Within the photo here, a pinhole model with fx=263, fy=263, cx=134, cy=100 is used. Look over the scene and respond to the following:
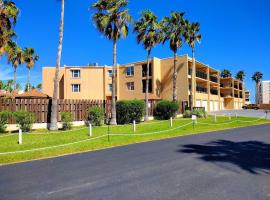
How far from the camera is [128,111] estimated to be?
89.4 feet

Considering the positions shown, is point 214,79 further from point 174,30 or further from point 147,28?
point 147,28

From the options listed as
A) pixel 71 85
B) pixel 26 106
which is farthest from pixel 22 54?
pixel 26 106

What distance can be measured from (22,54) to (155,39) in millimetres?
24577

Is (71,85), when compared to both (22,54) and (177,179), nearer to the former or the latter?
(22,54)

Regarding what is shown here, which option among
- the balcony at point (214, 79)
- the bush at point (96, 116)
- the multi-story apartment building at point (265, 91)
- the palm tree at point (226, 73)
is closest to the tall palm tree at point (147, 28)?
the bush at point (96, 116)

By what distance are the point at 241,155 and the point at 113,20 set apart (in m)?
19.9

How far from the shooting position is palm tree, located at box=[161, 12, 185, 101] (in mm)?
35594

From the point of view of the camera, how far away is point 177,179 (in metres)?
7.00

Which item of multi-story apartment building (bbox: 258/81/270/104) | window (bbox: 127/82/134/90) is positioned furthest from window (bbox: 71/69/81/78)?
multi-story apartment building (bbox: 258/81/270/104)

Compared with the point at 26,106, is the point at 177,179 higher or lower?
lower

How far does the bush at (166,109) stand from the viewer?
32.8 metres

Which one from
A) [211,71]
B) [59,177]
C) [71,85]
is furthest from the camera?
[211,71]

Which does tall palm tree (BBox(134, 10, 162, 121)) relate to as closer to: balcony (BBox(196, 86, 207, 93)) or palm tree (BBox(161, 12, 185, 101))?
palm tree (BBox(161, 12, 185, 101))

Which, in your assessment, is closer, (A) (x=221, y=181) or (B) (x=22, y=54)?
(A) (x=221, y=181)
